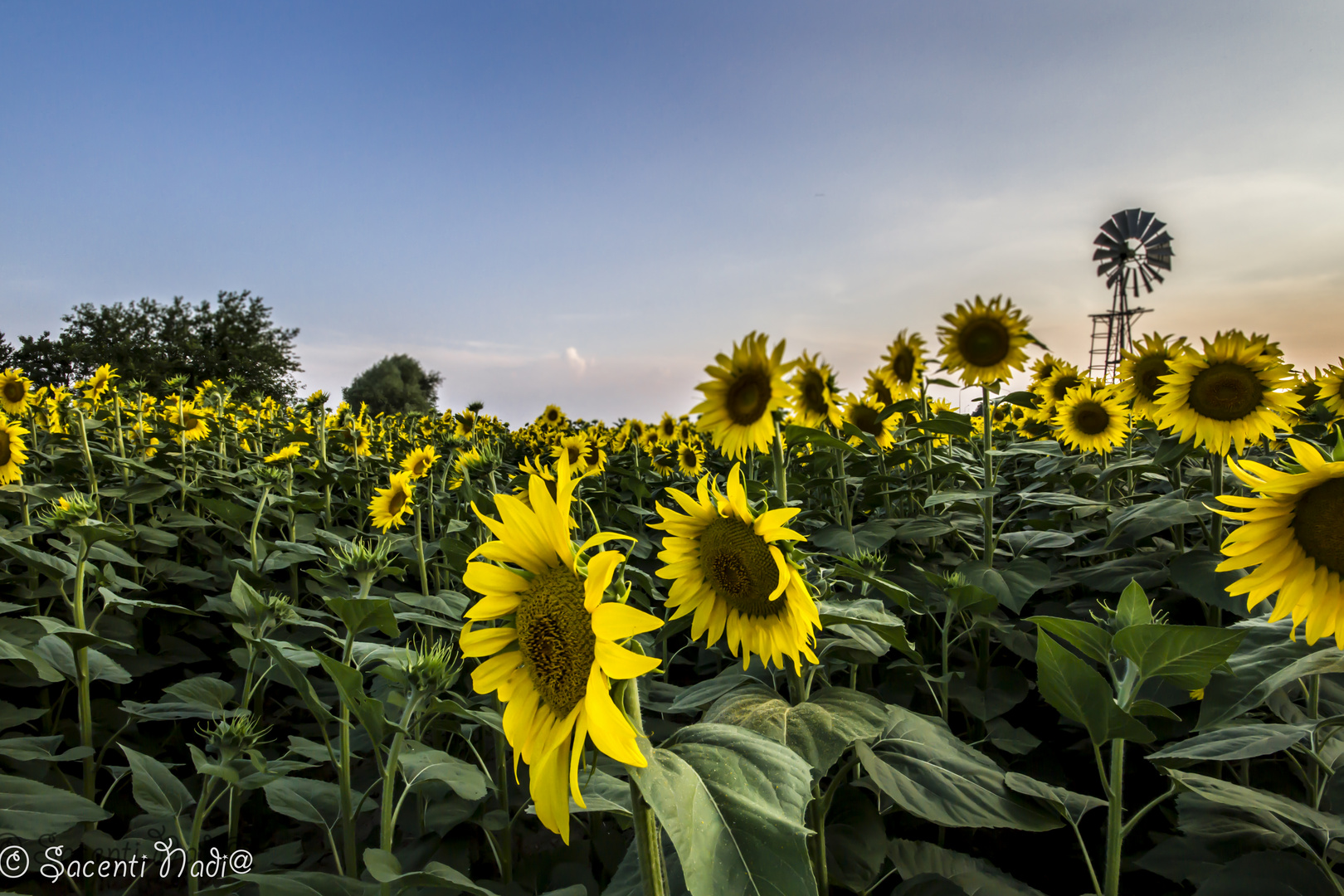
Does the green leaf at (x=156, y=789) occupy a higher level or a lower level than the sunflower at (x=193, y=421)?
lower

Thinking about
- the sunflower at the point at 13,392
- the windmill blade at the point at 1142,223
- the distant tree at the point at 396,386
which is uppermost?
the windmill blade at the point at 1142,223

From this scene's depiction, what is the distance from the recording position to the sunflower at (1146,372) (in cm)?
373

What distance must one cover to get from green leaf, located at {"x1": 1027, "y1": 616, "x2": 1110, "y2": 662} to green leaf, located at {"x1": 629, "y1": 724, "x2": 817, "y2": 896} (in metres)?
0.77

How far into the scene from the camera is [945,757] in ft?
5.61

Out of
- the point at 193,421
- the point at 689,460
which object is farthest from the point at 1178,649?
the point at 193,421

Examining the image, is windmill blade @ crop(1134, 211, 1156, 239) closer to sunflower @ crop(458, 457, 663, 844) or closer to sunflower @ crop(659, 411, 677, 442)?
sunflower @ crop(659, 411, 677, 442)

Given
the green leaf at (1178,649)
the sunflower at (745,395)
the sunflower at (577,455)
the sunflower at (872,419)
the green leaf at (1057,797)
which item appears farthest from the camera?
the sunflower at (577,455)

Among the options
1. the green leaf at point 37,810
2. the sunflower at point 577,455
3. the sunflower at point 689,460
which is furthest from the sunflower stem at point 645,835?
the sunflower at point 689,460

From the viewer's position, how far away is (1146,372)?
3789 mm

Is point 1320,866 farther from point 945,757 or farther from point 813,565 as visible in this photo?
point 813,565

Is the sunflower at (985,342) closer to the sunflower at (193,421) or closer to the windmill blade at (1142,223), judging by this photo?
the sunflower at (193,421)

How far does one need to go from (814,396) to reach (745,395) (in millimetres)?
1484

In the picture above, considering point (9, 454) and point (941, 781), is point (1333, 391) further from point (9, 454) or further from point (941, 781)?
point (9, 454)

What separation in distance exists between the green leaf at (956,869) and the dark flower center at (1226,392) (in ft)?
7.58
